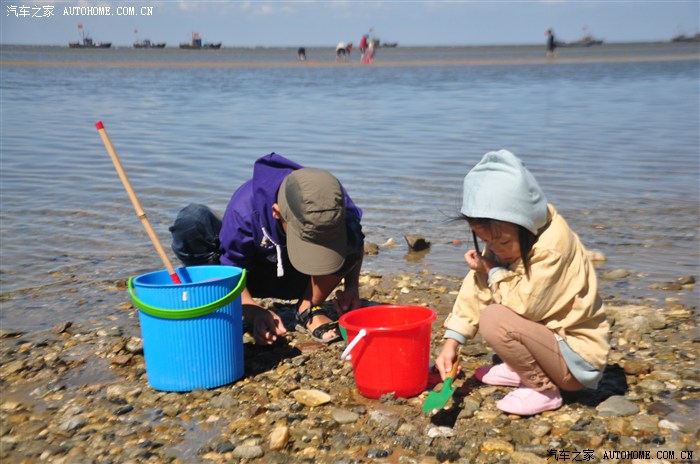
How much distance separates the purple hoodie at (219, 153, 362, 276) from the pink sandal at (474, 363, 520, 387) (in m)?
1.23

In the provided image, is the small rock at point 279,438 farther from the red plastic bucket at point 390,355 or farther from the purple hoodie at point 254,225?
the purple hoodie at point 254,225

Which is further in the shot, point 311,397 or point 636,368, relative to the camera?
point 636,368

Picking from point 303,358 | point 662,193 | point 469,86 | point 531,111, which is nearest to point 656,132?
point 531,111

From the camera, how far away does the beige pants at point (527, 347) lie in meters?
3.19

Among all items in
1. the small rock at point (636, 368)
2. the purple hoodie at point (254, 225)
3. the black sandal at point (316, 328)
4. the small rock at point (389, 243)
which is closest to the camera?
the small rock at point (636, 368)

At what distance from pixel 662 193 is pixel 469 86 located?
53.0ft

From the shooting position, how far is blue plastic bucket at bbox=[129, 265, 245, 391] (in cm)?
352

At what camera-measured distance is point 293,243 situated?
391cm

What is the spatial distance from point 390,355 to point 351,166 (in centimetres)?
641

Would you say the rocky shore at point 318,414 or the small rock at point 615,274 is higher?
the small rock at point 615,274

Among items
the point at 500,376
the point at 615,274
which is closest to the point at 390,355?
the point at 500,376

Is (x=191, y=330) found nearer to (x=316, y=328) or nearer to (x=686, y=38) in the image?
(x=316, y=328)

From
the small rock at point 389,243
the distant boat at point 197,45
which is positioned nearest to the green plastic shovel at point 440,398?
the small rock at point 389,243

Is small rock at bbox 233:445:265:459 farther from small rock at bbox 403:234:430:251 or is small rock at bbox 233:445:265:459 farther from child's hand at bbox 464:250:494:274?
small rock at bbox 403:234:430:251
